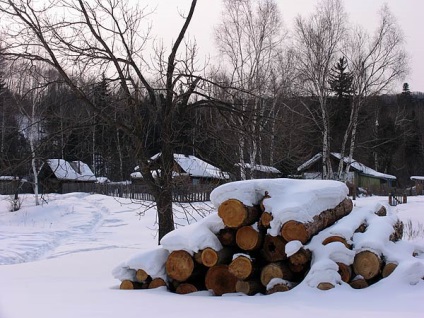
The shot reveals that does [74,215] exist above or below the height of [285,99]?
below

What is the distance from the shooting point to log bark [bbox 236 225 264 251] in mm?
5930

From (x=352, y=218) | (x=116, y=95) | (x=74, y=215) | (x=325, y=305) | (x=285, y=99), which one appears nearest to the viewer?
(x=325, y=305)

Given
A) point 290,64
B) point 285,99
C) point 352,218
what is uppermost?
point 290,64

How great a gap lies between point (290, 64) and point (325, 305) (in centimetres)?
2216

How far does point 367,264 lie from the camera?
5.60 meters

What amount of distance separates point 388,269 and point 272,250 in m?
1.29

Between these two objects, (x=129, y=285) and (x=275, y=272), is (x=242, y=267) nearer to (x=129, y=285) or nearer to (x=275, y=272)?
(x=275, y=272)

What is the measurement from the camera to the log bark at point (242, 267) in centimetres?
579

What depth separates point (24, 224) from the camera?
25.4 metres

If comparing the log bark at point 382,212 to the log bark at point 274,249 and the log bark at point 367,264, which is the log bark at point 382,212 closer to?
the log bark at point 367,264

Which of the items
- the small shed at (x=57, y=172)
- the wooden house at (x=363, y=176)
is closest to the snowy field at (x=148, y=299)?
the small shed at (x=57, y=172)

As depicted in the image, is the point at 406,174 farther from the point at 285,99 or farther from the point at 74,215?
the point at 74,215

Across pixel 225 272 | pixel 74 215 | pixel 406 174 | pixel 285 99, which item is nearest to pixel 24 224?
pixel 74 215

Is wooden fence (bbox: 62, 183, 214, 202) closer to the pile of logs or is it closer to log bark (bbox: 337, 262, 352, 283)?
the pile of logs
